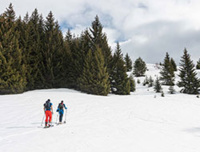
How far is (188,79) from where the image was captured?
28.9 meters

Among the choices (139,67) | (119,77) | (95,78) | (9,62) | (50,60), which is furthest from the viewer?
(139,67)

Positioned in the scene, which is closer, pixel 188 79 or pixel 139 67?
pixel 188 79

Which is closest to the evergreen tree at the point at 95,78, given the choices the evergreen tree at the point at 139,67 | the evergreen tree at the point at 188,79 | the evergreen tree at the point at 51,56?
the evergreen tree at the point at 51,56

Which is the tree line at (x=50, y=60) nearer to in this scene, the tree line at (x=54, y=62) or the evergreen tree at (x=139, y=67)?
the tree line at (x=54, y=62)

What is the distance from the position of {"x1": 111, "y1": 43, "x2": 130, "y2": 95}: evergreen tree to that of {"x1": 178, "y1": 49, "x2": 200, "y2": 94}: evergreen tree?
13109 mm

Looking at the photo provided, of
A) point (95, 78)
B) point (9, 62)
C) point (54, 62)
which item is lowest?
point (95, 78)

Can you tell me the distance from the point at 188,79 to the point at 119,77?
1558 centimetres

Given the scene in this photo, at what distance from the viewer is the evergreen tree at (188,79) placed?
27.7 meters

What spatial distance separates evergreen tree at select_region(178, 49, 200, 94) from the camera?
27.7m

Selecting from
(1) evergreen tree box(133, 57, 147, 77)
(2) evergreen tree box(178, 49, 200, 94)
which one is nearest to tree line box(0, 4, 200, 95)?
(2) evergreen tree box(178, 49, 200, 94)

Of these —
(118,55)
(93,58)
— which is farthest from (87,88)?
(118,55)

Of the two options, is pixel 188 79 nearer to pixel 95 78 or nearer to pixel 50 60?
pixel 95 78

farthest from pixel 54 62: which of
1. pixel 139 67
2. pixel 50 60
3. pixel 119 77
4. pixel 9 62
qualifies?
pixel 139 67

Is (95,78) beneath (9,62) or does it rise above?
beneath
